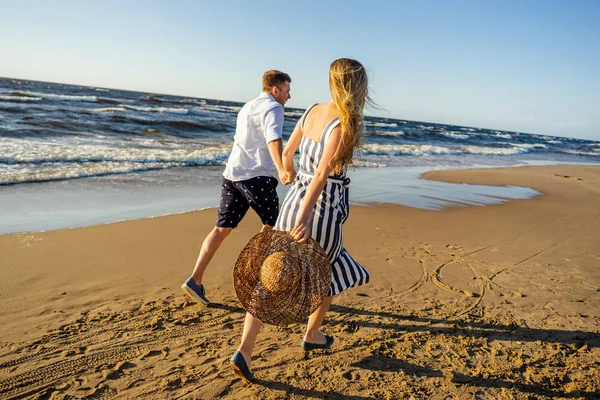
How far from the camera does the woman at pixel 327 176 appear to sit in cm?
243

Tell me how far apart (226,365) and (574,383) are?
7.42ft

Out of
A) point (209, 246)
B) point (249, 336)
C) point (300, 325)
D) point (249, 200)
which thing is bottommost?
point (300, 325)

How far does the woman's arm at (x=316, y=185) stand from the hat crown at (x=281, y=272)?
0.14m

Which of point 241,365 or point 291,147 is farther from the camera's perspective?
point 291,147

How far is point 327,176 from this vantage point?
8.06 ft

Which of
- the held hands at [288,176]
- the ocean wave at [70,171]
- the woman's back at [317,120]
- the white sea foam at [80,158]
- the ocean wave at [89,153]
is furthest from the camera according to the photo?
the ocean wave at [89,153]

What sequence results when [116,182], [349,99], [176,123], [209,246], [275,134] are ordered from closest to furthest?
[349,99]
[275,134]
[209,246]
[116,182]
[176,123]

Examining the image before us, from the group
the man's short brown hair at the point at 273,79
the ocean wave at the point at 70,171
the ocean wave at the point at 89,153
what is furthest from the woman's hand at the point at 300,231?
the ocean wave at the point at 89,153

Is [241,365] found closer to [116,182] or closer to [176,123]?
[116,182]

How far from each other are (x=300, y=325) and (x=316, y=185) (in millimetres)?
1462

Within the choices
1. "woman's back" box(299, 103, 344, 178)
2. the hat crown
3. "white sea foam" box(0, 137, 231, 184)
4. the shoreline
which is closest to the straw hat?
the hat crown

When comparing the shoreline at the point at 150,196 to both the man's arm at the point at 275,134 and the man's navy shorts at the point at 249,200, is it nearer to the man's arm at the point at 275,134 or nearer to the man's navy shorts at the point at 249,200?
the man's navy shorts at the point at 249,200

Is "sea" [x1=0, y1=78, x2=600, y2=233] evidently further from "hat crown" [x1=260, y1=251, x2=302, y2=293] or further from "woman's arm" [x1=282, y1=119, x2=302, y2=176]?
"hat crown" [x1=260, y1=251, x2=302, y2=293]

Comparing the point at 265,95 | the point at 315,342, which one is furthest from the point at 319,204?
the point at 265,95
